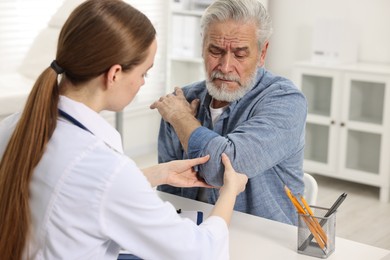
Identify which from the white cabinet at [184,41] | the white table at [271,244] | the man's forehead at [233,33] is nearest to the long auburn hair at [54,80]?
the white table at [271,244]

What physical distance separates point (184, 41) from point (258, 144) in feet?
10.3

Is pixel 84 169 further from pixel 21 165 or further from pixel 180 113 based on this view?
pixel 180 113

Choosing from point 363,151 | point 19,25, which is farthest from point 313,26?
point 19,25

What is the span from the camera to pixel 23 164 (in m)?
1.22

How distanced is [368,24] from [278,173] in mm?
2612

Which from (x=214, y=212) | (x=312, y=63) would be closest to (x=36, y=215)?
(x=214, y=212)

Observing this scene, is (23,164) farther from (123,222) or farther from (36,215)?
(123,222)

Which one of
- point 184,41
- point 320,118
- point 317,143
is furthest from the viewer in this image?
point 184,41

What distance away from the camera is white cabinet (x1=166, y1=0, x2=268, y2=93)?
486 cm

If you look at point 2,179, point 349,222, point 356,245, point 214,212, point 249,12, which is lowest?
point 349,222

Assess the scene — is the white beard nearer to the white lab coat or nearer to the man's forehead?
the man's forehead

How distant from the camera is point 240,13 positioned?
2037 millimetres

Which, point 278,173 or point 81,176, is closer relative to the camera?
point 81,176

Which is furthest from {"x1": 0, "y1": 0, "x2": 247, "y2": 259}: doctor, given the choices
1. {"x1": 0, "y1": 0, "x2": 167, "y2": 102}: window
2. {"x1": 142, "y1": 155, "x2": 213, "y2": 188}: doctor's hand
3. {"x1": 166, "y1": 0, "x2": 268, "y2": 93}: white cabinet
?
{"x1": 166, "y1": 0, "x2": 268, "y2": 93}: white cabinet
